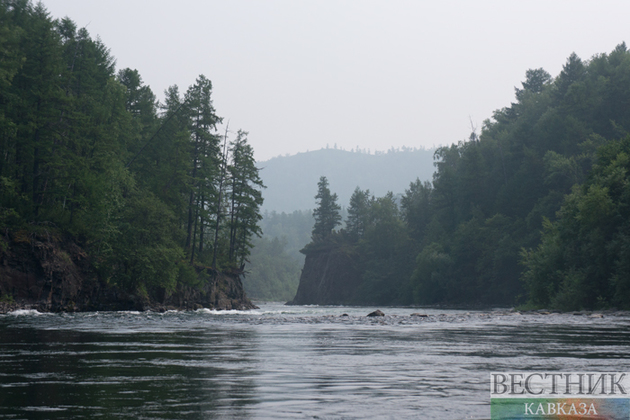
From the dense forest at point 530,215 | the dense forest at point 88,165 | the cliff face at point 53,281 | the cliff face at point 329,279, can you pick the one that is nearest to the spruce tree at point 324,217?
the dense forest at point 530,215

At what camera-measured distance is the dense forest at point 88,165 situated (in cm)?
4466

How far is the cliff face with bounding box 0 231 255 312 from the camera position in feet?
128

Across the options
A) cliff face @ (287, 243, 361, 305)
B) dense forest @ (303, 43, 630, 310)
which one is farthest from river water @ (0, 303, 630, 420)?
cliff face @ (287, 243, 361, 305)

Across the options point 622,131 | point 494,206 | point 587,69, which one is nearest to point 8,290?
point 622,131

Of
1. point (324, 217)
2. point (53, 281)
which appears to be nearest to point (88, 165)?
point (53, 281)

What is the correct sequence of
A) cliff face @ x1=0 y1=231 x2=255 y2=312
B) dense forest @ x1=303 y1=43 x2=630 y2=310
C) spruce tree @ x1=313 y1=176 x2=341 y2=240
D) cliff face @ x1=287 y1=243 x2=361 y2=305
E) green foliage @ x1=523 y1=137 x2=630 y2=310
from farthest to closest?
spruce tree @ x1=313 y1=176 x2=341 y2=240
cliff face @ x1=287 y1=243 x2=361 y2=305
dense forest @ x1=303 y1=43 x2=630 y2=310
green foliage @ x1=523 y1=137 x2=630 y2=310
cliff face @ x1=0 y1=231 x2=255 y2=312

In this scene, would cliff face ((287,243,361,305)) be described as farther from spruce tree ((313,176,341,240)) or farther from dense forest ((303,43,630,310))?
spruce tree ((313,176,341,240))

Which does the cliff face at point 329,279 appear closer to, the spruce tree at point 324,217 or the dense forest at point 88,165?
the spruce tree at point 324,217

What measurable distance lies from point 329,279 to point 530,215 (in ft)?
206

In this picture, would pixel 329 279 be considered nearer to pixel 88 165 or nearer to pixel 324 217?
pixel 324 217

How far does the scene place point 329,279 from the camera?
14325 cm

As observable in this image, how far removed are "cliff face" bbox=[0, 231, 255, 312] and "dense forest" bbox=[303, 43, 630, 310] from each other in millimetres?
36496

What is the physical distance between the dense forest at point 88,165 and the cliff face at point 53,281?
0.60 m

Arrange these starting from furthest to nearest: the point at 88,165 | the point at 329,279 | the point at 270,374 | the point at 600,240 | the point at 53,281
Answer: the point at 329,279 → the point at 88,165 → the point at 600,240 → the point at 53,281 → the point at 270,374
